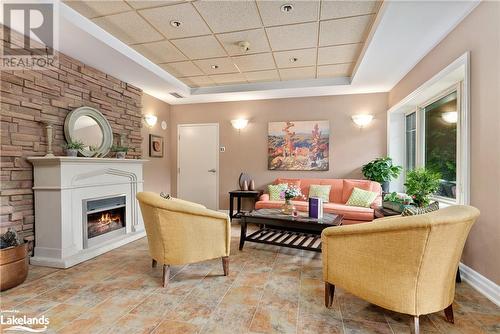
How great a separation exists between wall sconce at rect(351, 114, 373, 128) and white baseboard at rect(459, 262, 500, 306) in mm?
2916

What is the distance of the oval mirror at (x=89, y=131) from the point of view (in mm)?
3158

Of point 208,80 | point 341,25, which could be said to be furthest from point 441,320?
point 208,80

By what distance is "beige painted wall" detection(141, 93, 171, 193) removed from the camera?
482 cm

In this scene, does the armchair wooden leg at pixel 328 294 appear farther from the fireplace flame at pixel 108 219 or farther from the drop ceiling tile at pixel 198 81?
the drop ceiling tile at pixel 198 81

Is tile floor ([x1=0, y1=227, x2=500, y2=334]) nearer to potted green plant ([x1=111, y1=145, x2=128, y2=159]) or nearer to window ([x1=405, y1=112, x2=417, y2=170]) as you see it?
potted green plant ([x1=111, y1=145, x2=128, y2=159])

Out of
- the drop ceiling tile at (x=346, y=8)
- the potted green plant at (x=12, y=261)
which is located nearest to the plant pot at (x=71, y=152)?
the potted green plant at (x=12, y=261)

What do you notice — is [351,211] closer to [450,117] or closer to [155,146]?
[450,117]

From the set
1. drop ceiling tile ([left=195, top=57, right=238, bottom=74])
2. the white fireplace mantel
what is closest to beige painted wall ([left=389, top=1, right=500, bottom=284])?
drop ceiling tile ([left=195, top=57, right=238, bottom=74])

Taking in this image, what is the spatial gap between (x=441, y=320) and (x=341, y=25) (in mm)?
2866

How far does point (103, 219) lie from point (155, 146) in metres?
2.04

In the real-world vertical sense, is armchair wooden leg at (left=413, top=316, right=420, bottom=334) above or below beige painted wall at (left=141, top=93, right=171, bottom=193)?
below

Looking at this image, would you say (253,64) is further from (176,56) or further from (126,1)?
(126,1)

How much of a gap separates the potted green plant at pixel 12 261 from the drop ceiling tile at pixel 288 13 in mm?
3215

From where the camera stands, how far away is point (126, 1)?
7.65 ft
